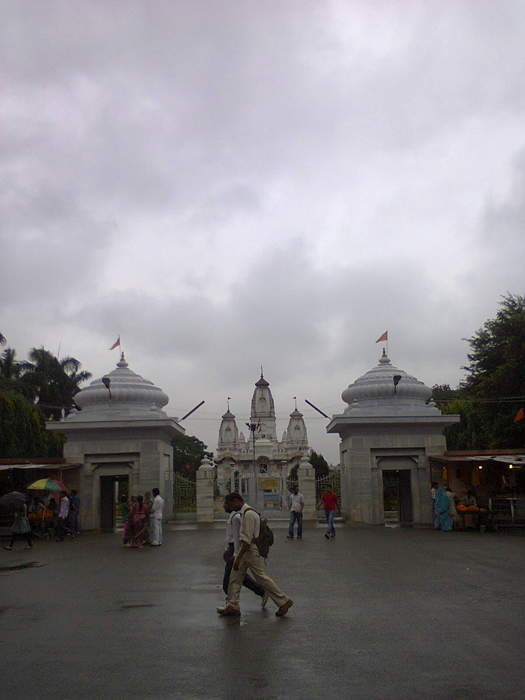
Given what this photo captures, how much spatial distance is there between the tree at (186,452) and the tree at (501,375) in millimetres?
40710

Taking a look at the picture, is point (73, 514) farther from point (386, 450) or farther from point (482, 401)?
point (482, 401)

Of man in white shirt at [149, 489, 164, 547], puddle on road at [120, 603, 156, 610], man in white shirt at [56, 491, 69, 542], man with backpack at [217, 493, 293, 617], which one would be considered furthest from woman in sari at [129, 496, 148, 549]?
man with backpack at [217, 493, 293, 617]

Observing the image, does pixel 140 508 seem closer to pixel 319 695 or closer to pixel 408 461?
pixel 408 461

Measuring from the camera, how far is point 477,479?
77.4 feet

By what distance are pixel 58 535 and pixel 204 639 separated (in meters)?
14.8

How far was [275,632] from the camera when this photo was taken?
7.57 metres

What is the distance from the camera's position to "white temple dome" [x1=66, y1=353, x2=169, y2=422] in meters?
25.4

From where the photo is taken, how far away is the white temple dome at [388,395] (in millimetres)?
25422

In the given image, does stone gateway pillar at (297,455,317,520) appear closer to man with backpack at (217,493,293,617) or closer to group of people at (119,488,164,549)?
group of people at (119,488,164,549)

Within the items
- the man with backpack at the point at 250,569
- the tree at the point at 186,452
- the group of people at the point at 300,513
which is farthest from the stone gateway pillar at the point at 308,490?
the tree at the point at 186,452

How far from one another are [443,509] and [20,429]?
21.6 meters

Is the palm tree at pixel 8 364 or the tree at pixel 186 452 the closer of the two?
the palm tree at pixel 8 364

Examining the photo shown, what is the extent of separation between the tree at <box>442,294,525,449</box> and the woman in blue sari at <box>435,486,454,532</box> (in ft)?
34.9

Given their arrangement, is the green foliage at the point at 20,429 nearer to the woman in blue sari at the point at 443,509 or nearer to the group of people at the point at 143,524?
the group of people at the point at 143,524
